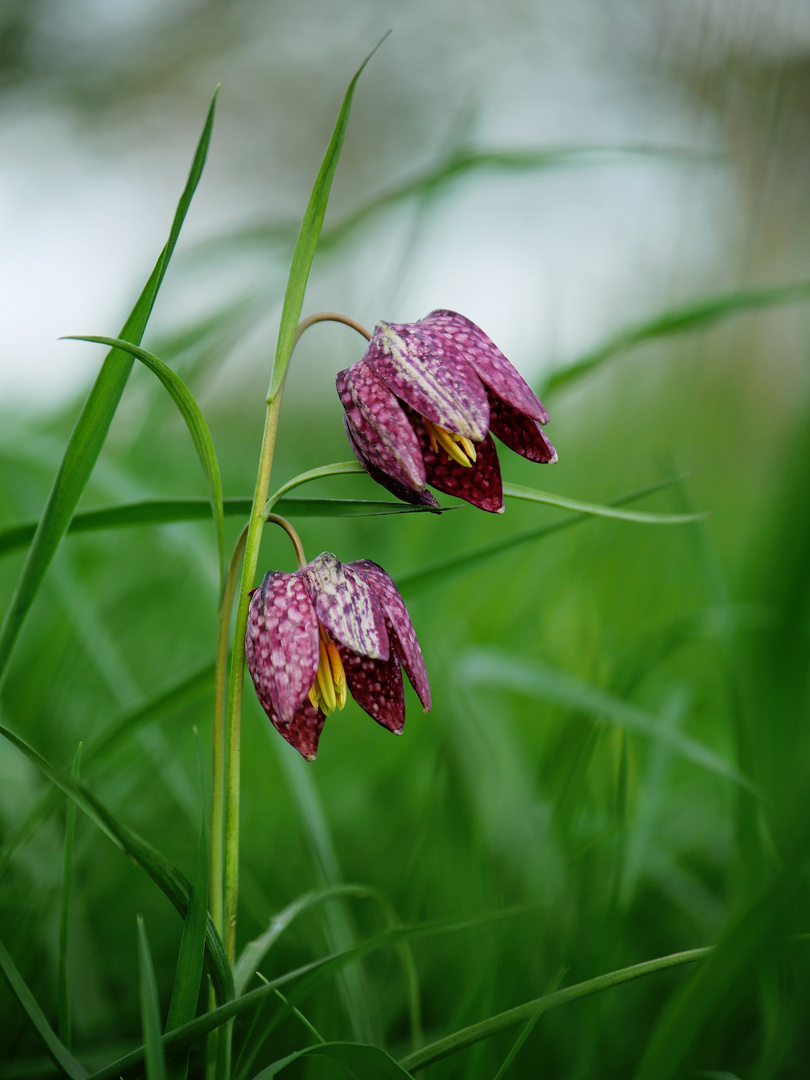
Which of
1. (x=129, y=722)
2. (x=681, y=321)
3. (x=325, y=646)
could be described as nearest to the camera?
(x=325, y=646)

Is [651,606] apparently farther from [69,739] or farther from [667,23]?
[69,739]

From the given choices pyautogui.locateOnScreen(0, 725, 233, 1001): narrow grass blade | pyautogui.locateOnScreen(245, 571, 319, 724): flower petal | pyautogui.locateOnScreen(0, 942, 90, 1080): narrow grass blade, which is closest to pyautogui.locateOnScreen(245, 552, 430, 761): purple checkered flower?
pyautogui.locateOnScreen(245, 571, 319, 724): flower petal

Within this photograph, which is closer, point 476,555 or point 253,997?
point 253,997

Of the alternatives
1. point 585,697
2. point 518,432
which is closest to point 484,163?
point 518,432

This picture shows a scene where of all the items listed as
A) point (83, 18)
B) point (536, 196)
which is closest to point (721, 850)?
point (536, 196)

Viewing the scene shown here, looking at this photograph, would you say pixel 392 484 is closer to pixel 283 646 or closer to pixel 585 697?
pixel 283 646

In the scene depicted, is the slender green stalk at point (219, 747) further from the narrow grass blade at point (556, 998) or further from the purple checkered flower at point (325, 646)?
the narrow grass blade at point (556, 998)

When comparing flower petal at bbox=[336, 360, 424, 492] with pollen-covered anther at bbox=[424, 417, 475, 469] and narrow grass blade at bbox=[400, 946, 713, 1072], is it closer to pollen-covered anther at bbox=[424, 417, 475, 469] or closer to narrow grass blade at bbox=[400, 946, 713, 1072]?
pollen-covered anther at bbox=[424, 417, 475, 469]
